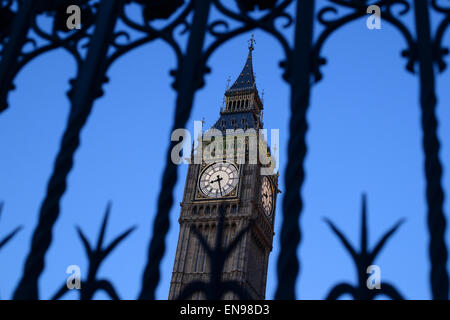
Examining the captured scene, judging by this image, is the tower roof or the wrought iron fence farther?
the tower roof

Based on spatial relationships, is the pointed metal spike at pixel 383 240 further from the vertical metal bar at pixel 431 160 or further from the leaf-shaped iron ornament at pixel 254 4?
the leaf-shaped iron ornament at pixel 254 4

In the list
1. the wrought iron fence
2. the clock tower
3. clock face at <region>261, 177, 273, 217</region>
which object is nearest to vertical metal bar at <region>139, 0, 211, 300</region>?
the wrought iron fence

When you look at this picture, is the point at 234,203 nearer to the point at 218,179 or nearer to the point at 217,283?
the point at 218,179

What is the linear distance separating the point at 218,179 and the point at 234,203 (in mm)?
1704

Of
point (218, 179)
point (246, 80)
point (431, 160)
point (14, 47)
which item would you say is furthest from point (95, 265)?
point (246, 80)

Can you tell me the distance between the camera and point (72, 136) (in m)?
3.34

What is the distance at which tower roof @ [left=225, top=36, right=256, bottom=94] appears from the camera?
129ft

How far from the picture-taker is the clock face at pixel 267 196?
35.8 m

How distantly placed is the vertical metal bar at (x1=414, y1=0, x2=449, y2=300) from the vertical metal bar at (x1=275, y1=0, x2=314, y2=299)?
0.57 meters

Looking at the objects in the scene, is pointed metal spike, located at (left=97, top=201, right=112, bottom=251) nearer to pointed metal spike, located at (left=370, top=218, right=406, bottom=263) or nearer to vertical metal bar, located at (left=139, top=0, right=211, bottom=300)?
vertical metal bar, located at (left=139, top=0, right=211, bottom=300)

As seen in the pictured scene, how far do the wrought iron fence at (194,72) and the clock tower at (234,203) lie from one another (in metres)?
27.7

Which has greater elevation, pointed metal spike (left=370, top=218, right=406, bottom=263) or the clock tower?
the clock tower

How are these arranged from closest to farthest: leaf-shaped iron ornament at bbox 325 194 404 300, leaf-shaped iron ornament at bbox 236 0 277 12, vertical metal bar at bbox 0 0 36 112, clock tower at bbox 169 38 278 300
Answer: leaf-shaped iron ornament at bbox 325 194 404 300
leaf-shaped iron ornament at bbox 236 0 277 12
vertical metal bar at bbox 0 0 36 112
clock tower at bbox 169 38 278 300

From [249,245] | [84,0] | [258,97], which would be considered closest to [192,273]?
[249,245]
